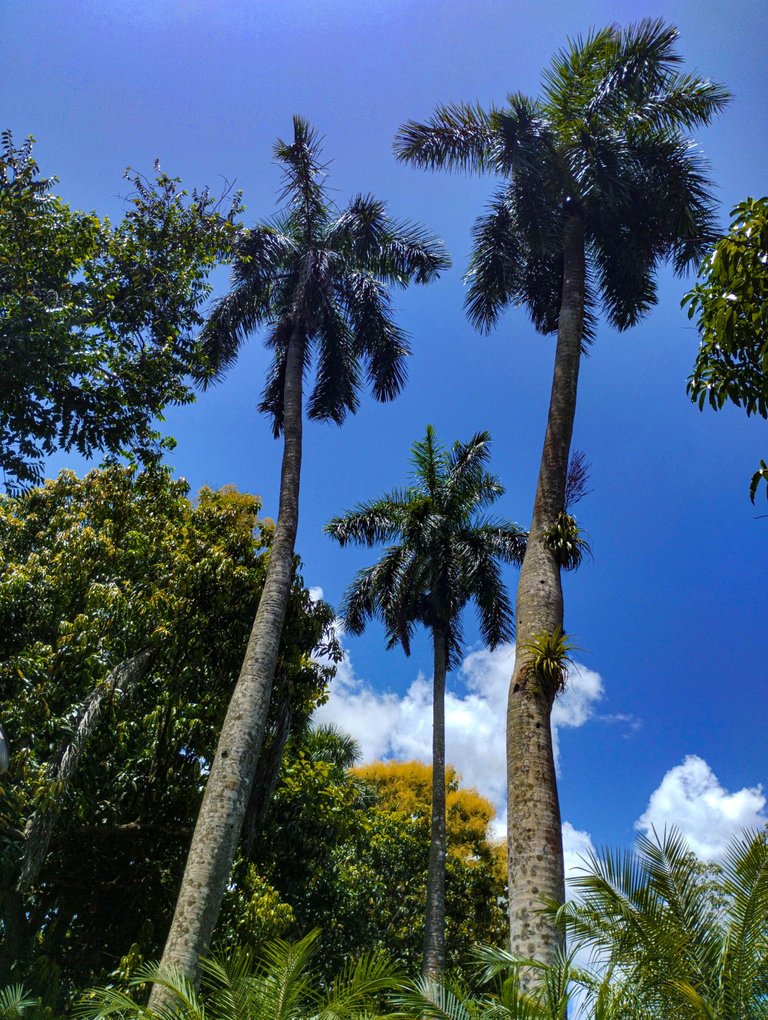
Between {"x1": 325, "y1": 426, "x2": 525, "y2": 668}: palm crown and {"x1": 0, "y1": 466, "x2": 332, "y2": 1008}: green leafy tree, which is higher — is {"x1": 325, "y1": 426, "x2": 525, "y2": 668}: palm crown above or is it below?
above

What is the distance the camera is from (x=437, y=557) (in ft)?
66.7

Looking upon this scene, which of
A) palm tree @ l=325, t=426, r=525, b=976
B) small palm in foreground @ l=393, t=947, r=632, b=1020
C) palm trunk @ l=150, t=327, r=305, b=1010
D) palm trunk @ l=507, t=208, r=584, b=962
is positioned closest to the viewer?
small palm in foreground @ l=393, t=947, r=632, b=1020

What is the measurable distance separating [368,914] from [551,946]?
1665 cm

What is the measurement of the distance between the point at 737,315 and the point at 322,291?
31.5 ft

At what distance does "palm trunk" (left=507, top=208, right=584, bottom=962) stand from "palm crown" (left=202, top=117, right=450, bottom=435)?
21.7ft

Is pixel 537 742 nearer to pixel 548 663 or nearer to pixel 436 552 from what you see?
pixel 548 663

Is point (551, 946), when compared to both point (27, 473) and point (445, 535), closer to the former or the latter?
point (27, 473)

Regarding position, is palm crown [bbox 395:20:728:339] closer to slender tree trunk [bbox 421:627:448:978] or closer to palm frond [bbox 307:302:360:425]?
palm frond [bbox 307:302:360:425]

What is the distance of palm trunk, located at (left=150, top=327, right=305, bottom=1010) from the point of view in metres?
7.73

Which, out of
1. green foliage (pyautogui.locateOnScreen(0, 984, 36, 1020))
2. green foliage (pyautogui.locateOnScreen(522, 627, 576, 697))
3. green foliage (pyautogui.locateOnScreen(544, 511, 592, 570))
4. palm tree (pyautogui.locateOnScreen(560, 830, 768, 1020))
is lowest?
green foliage (pyautogui.locateOnScreen(0, 984, 36, 1020))

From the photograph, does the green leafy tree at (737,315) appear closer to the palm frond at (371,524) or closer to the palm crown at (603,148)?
the palm crown at (603,148)

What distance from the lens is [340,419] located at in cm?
1577

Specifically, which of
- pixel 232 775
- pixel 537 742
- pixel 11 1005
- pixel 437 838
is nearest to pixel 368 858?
pixel 437 838

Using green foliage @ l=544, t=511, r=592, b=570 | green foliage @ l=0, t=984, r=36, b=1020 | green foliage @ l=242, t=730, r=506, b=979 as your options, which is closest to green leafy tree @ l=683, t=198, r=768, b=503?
green foliage @ l=544, t=511, r=592, b=570
